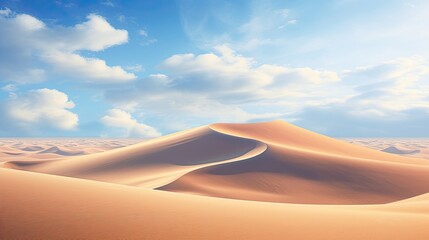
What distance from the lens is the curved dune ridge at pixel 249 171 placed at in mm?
16344

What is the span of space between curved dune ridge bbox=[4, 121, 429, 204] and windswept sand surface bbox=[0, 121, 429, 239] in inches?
2.5

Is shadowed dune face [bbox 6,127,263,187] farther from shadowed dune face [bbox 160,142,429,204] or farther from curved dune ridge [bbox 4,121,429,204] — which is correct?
shadowed dune face [bbox 160,142,429,204]

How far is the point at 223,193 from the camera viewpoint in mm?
15211

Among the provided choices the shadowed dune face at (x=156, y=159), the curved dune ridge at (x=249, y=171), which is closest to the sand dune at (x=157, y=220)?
the curved dune ridge at (x=249, y=171)

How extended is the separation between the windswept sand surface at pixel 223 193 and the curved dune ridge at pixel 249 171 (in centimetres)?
6

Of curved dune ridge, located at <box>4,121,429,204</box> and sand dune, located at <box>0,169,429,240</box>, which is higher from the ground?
curved dune ridge, located at <box>4,121,429,204</box>

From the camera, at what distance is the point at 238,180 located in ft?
57.4

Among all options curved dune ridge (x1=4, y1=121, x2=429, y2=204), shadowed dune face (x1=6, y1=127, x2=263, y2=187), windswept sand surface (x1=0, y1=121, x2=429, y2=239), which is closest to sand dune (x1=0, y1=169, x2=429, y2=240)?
windswept sand surface (x1=0, y1=121, x2=429, y2=239)

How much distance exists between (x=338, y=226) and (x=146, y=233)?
111 inches

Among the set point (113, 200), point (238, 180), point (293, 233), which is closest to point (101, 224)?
point (113, 200)

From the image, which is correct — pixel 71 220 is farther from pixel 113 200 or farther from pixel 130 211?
pixel 113 200

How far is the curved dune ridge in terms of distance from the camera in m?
16.3

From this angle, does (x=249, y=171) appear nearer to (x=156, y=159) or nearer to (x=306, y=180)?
(x=306, y=180)

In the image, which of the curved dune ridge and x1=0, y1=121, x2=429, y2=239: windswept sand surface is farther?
the curved dune ridge
